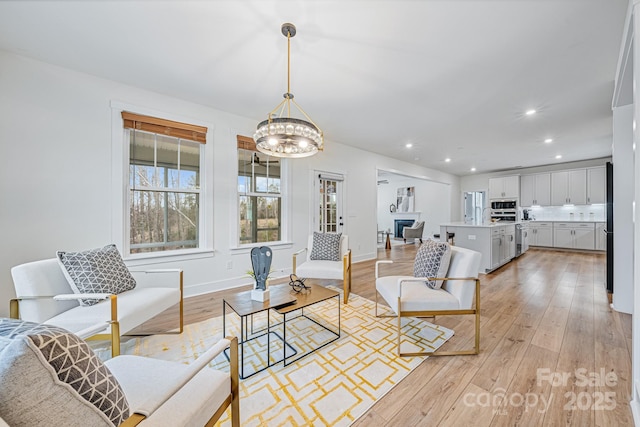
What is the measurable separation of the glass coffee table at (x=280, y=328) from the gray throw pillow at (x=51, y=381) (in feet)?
3.61

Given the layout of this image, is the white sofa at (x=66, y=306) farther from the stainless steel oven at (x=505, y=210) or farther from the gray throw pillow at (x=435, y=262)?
the stainless steel oven at (x=505, y=210)

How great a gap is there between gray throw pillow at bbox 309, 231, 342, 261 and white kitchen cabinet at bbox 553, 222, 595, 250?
25.1 ft

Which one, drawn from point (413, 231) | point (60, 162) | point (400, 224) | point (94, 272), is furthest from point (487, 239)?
point (60, 162)

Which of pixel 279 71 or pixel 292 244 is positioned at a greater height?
pixel 279 71

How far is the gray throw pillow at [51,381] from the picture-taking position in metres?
0.55

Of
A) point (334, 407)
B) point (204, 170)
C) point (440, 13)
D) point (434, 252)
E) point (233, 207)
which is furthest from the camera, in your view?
point (233, 207)

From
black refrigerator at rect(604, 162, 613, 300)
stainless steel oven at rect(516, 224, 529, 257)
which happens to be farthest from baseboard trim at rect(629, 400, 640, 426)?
stainless steel oven at rect(516, 224, 529, 257)

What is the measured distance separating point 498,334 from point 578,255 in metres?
6.53

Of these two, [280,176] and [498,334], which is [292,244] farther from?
[498,334]

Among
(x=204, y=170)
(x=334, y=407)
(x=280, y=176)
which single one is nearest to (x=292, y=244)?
(x=280, y=176)

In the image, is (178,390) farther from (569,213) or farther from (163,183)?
(569,213)

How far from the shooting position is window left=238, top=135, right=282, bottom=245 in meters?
3.87

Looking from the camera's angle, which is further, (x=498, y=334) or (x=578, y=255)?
(x=578, y=255)

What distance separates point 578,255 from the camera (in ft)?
21.0
